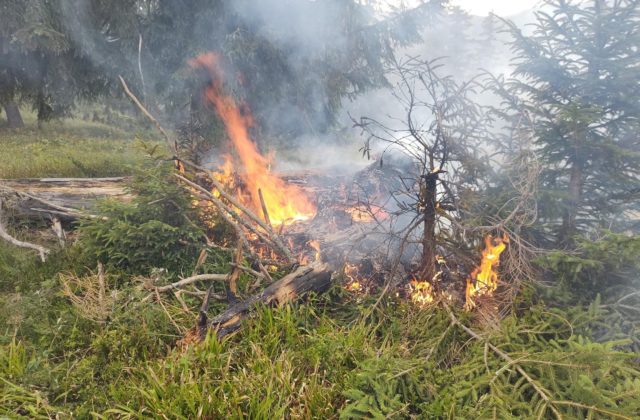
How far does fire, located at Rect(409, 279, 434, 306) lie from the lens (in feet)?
14.5

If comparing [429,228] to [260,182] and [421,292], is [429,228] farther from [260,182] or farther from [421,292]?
[260,182]

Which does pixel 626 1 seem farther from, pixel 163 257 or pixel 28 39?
pixel 28 39

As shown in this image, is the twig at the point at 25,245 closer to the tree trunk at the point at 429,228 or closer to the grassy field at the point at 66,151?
the grassy field at the point at 66,151

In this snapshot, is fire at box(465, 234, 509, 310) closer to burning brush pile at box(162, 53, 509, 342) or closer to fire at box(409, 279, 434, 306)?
burning brush pile at box(162, 53, 509, 342)

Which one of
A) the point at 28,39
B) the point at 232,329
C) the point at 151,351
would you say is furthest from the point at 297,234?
the point at 28,39

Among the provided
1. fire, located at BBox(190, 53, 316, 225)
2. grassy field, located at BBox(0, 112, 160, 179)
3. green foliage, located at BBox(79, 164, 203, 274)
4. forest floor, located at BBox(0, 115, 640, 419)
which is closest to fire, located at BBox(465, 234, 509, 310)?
forest floor, located at BBox(0, 115, 640, 419)

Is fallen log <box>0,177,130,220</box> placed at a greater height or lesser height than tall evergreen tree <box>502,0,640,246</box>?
lesser

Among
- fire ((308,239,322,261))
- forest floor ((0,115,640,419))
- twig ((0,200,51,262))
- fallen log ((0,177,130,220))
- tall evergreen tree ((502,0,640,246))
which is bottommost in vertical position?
forest floor ((0,115,640,419))

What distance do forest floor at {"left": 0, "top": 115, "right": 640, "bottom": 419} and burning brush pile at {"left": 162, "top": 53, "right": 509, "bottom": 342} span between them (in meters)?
0.26

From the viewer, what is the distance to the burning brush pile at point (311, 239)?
172 inches

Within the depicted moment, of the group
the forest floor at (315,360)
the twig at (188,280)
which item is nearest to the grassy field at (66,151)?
the twig at (188,280)

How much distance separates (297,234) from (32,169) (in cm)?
746

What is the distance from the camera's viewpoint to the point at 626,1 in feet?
14.7

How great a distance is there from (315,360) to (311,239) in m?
2.46
